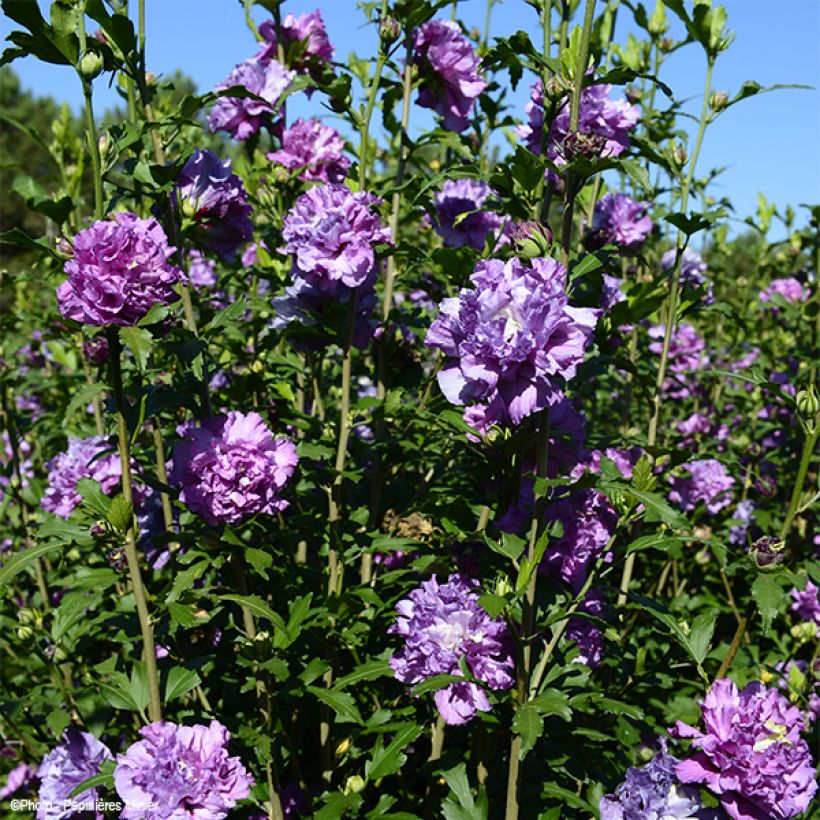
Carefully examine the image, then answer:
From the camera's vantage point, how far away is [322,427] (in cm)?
260

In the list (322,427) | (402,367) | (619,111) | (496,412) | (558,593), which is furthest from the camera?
(402,367)

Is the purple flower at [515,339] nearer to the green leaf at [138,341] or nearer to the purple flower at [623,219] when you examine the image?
the green leaf at [138,341]

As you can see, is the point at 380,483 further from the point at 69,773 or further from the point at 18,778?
the point at 18,778

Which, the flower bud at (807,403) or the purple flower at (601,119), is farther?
the purple flower at (601,119)

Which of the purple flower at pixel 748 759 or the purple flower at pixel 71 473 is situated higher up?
the purple flower at pixel 71 473

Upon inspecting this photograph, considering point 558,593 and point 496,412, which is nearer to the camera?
point 496,412

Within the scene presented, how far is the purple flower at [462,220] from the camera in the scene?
2805mm

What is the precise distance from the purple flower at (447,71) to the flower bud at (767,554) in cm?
160

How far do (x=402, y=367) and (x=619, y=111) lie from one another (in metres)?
1.04

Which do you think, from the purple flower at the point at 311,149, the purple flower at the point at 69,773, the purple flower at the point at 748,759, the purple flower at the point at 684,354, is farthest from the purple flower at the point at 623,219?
the purple flower at the point at 69,773

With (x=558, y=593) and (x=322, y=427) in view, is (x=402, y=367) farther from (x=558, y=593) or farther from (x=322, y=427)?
(x=558, y=593)

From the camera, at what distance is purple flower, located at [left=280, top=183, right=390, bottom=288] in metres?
2.18

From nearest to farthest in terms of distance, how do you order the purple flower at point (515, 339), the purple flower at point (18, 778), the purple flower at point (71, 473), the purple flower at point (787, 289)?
the purple flower at point (515, 339) → the purple flower at point (71, 473) → the purple flower at point (18, 778) → the purple flower at point (787, 289)

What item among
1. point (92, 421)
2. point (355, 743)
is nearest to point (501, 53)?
point (355, 743)
